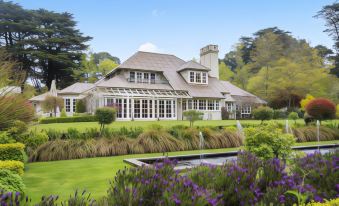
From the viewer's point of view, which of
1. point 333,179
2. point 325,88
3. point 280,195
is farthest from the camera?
point 325,88

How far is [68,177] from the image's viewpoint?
7105 mm

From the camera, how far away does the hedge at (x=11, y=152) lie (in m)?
7.15

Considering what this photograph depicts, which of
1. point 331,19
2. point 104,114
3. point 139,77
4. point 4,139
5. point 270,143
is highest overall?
point 331,19

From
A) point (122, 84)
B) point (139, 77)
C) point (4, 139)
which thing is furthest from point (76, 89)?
point (4, 139)

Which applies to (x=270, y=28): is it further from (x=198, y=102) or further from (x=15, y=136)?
(x=15, y=136)

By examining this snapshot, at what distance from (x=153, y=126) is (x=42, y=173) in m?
6.26

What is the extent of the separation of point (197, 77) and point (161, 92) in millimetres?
6101

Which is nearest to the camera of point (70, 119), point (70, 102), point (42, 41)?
point (70, 119)

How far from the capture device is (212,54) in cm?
3694

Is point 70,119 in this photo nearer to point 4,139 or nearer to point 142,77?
point 142,77

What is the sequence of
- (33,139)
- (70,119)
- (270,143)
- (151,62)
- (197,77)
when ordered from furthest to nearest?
(197,77), (151,62), (70,119), (33,139), (270,143)

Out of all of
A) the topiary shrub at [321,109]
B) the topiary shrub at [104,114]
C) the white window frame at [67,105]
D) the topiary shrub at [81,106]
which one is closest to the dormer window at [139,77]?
the topiary shrub at [81,106]

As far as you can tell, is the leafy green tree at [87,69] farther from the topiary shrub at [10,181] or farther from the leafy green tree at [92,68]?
the topiary shrub at [10,181]

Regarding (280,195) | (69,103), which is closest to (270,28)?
(69,103)
